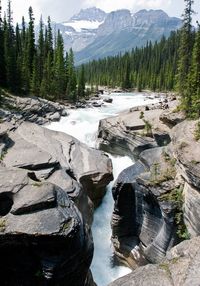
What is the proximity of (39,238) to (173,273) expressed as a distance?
6.19 meters

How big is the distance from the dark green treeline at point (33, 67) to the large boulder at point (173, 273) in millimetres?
42500

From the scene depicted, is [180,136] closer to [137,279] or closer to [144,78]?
[137,279]

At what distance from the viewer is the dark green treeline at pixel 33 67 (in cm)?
5162

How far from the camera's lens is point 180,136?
923 inches

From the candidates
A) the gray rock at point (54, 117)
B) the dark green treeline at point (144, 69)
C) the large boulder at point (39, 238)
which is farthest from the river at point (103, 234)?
the dark green treeline at point (144, 69)

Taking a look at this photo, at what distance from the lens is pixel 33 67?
200 ft

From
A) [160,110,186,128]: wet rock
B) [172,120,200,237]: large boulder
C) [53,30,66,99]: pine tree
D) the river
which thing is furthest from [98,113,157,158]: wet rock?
[53,30,66,99]: pine tree

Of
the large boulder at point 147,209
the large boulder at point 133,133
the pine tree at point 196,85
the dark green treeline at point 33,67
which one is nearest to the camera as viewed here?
the large boulder at point 147,209

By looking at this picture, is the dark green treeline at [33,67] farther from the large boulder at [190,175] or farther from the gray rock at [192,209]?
the gray rock at [192,209]

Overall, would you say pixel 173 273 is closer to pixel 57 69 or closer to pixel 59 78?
pixel 59 78

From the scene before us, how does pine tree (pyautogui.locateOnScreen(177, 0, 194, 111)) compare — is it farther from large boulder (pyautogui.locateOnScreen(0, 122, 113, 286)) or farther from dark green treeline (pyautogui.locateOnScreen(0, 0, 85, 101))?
large boulder (pyautogui.locateOnScreen(0, 122, 113, 286))

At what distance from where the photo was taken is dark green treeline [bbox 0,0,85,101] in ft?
169

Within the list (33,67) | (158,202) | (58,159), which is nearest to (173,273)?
(158,202)

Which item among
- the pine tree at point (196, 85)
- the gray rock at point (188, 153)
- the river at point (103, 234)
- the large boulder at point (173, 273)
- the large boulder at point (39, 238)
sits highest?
the pine tree at point (196, 85)
